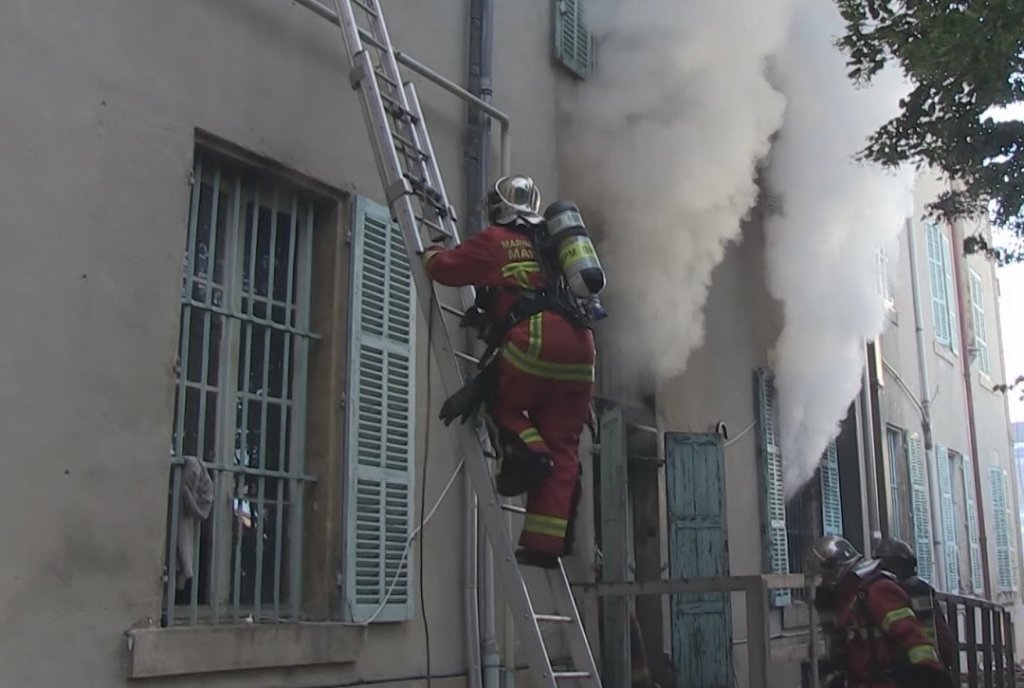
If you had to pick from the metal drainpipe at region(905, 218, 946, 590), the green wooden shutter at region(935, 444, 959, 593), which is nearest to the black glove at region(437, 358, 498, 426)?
the metal drainpipe at region(905, 218, 946, 590)

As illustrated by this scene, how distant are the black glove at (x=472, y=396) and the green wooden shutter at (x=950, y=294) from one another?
13.7 metres

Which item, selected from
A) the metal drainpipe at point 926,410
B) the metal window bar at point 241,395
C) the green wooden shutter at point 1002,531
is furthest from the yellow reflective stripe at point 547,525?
the green wooden shutter at point 1002,531

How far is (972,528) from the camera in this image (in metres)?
15.9

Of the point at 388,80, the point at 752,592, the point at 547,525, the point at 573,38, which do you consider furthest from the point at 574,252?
the point at 573,38

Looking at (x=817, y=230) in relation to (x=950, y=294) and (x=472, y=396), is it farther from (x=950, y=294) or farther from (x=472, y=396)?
(x=472, y=396)

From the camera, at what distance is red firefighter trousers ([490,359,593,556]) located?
3715mm

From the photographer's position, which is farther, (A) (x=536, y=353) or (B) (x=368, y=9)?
(B) (x=368, y=9)

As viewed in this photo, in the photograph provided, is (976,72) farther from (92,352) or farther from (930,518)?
(930,518)

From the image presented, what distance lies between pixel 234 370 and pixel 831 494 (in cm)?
807

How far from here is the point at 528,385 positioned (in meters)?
3.83

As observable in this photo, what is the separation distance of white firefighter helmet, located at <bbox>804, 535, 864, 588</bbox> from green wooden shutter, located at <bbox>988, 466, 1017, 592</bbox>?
12.2 m

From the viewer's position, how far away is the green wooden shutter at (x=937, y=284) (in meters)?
15.6

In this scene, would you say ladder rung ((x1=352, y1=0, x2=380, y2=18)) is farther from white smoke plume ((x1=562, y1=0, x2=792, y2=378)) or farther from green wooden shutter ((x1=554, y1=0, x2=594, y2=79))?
white smoke plume ((x1=562, y1=0, x2=792, y2=378))

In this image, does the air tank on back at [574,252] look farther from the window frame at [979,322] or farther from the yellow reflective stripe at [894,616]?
the window frame at [979,322]
